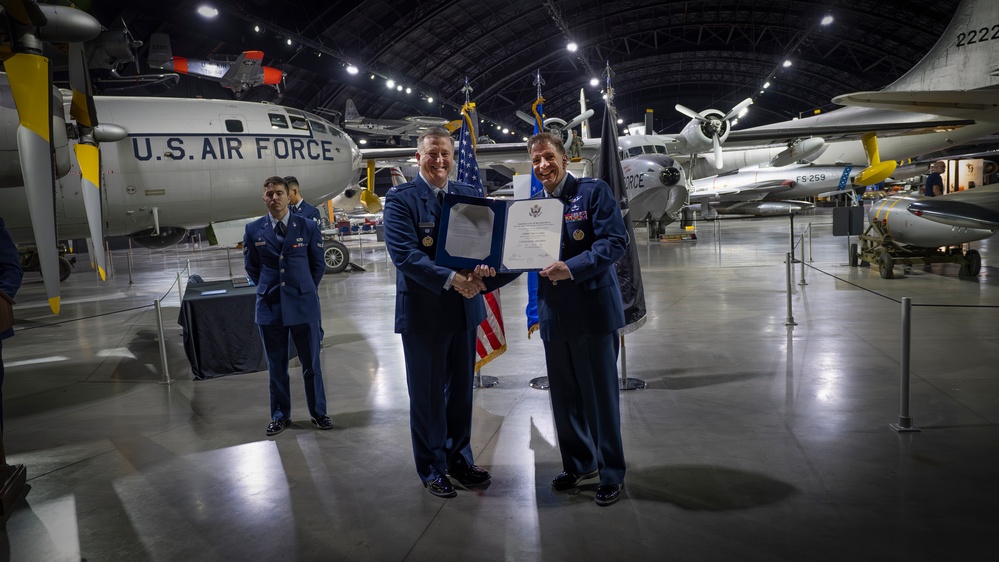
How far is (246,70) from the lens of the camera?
20.3 metres

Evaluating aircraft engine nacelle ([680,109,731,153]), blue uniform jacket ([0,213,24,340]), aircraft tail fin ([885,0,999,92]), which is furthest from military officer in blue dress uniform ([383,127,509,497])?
aircraft engine nacelle ([680,109,731,153])

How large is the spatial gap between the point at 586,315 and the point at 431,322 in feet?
2.71

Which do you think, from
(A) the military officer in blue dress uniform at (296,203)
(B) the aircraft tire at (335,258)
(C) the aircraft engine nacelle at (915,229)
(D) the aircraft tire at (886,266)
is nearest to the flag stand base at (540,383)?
(A) the military officer in blue dress uniform at (296,203)

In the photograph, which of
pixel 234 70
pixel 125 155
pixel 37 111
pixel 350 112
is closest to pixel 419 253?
pixel 37 111

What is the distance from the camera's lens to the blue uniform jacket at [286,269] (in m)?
4.54

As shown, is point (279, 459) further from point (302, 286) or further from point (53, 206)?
point (53, 206)

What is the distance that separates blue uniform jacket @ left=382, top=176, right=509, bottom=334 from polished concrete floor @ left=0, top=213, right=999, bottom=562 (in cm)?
97

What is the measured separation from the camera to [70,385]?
6.24 metres

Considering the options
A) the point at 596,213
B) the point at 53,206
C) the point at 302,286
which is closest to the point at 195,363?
the point at 53,206

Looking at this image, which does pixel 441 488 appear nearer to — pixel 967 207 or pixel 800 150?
pixel 967 207

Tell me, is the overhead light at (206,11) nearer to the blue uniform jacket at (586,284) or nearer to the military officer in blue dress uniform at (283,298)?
the military officer in blue dress uniform at (283,298)

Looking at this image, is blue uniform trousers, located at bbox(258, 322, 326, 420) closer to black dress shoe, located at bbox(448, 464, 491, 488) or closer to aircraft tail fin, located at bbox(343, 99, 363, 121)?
black dress shoe, located at bbox(448, 464, 491, 488)

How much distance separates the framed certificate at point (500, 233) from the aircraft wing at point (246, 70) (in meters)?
19.1

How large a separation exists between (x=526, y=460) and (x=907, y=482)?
6.91ft
